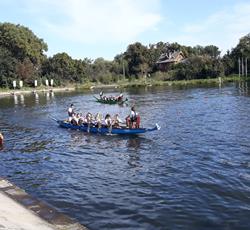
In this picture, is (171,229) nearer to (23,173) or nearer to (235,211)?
(235,211)

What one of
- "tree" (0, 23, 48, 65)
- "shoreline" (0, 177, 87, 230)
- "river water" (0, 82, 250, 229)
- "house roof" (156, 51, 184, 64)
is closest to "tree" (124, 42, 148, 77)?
"house roof" (156, 51, 184, 64)

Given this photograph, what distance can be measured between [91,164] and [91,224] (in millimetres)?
9012

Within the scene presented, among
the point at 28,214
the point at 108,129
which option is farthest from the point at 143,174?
the point at 108,129

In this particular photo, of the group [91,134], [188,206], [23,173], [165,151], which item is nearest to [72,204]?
[188,206]

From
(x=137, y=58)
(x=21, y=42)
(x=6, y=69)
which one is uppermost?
(x=21, y=42)

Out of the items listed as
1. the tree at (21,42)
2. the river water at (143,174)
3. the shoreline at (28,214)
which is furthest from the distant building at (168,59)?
the shoreline at (28,214)

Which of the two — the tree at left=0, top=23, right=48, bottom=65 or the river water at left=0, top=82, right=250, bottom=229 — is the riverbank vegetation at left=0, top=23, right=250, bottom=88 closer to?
the tree at left=0, top=23, right=48, bottom=65

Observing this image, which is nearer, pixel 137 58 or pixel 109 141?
pixel 109 141

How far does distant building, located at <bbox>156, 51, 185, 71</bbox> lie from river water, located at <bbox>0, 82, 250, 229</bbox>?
120 meters

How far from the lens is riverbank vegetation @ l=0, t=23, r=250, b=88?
126 m

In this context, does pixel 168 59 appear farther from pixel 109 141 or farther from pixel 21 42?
pixel 109 141

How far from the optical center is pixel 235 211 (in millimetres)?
15383

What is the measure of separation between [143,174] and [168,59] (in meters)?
142

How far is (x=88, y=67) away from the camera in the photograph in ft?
528
